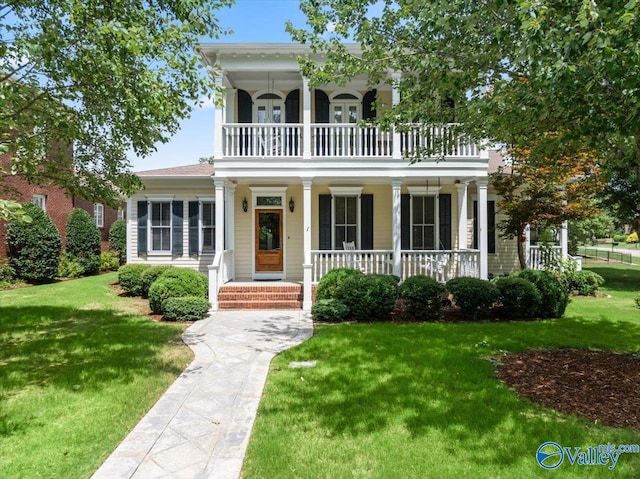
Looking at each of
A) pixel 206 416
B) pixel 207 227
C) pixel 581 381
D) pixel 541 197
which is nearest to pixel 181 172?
pixel 207 227

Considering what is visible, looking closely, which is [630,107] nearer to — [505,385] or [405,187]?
[505,385]

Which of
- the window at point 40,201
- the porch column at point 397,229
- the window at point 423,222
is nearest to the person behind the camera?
the porch column at point 397,229

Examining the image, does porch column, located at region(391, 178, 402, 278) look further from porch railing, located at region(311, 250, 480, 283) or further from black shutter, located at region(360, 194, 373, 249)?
black shutter, located at region(360, 194, 373, 249)

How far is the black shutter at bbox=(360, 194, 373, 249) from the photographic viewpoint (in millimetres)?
12289

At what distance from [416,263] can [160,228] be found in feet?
28.8

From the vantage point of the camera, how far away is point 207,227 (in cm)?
1338

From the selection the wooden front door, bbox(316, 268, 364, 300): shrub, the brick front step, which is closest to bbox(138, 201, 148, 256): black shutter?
the wooden front door

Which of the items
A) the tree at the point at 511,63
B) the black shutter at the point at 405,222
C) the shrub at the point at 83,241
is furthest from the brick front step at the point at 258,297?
the shrub at the point at 83,241

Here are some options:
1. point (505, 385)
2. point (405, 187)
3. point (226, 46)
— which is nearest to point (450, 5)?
point (505, 385)

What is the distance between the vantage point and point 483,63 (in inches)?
207

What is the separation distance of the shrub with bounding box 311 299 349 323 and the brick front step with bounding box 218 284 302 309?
148 cm

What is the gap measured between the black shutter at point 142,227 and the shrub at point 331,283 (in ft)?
23.4

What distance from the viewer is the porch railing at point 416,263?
35.3 feet

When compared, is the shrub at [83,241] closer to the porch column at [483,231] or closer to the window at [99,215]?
the window at [99,215]
